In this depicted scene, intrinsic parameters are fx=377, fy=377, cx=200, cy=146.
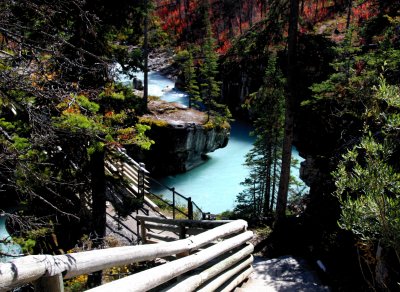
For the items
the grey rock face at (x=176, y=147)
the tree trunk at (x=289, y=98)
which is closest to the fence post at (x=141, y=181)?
the tree trunk at (x=289, y=98)

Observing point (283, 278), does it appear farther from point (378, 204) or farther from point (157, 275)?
point (157, 275)

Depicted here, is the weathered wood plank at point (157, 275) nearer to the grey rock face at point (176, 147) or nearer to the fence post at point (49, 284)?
the fence post at point (49, 284)

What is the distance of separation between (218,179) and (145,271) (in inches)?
1022

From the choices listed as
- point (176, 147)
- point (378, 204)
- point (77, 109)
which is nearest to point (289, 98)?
point (77, 109)

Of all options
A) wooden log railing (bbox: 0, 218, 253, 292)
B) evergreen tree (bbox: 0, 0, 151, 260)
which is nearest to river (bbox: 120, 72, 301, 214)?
evergreen tree (bbox: 0, 0, 151, 260)

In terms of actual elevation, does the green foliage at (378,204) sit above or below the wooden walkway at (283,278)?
above

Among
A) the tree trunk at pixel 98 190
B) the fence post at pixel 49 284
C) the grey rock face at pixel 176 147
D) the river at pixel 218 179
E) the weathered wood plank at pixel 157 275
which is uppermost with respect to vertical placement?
the fence post at pixel 49 284

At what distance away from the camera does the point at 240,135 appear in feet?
133

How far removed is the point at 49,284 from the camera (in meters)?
2.63

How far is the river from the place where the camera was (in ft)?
83.3

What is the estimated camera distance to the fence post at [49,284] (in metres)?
2.61

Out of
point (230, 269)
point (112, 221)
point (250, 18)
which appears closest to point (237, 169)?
point (112, 221)

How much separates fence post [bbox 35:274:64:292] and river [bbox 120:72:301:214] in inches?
801

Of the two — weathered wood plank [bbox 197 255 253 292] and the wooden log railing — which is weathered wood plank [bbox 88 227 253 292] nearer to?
the wooden log railing
